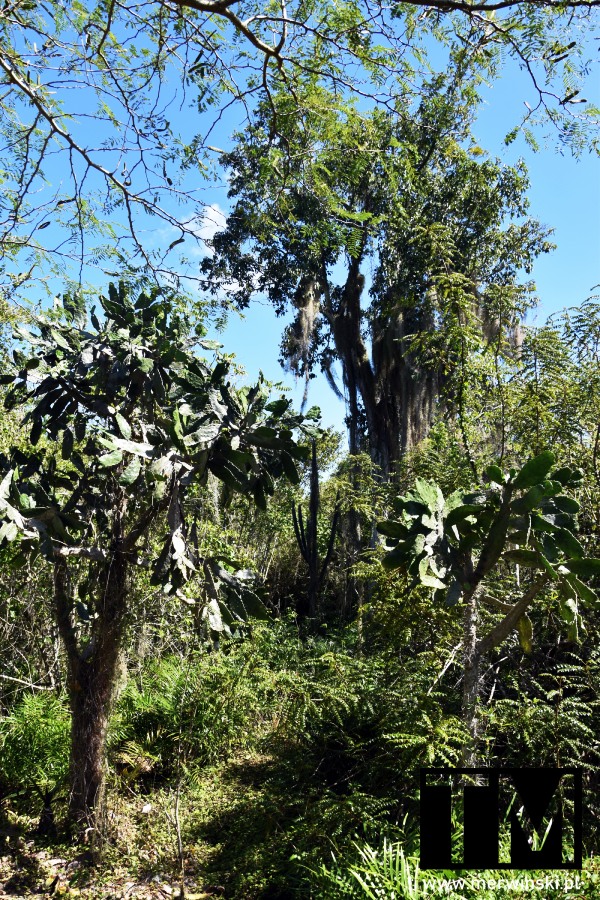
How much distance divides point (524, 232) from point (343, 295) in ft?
11.8

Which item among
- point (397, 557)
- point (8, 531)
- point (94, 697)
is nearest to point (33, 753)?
point (94, 697)

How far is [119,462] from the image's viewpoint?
11.5 feet

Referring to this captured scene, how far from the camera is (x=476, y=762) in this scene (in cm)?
357

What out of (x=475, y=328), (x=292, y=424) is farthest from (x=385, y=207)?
(x=292, y=424)

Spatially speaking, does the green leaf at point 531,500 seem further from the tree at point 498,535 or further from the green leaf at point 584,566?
the green leaf at point 584,566

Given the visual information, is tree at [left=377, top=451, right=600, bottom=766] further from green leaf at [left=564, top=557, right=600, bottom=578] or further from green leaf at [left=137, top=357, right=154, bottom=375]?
green leaf at [left=137, top=357, right=154, bottom=375]

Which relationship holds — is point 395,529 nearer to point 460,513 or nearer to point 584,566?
point 460,513

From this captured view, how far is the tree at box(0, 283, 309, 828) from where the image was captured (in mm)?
3482

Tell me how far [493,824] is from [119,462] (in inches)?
99.5

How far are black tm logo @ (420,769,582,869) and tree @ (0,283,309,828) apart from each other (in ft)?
4.88

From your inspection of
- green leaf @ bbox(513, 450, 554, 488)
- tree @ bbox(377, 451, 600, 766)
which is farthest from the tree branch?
green leaf @ bbox(513, 450, 554, 488)

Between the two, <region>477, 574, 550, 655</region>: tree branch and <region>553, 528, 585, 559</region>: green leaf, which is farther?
<region>477, 574, 550, 655</region>: tree branch

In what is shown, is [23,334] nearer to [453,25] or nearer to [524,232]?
[453,25]

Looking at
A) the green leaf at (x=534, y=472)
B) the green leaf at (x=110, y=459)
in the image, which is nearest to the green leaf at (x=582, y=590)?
the green leaf at (x=534, y=472)
